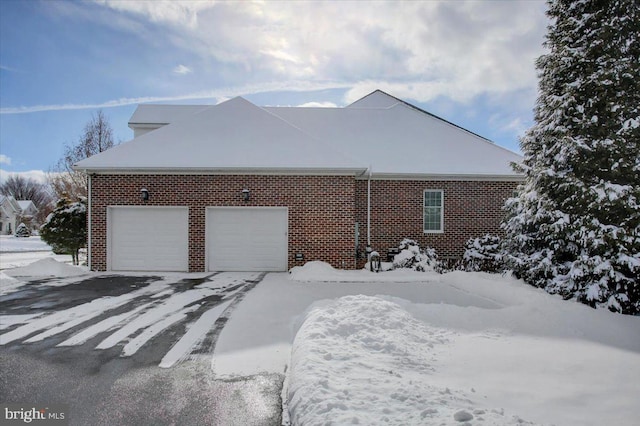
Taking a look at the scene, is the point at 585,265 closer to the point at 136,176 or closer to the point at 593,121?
the point at 593,121

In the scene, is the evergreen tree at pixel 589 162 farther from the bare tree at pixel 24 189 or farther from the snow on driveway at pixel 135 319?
the bare tree at pixel 24 189

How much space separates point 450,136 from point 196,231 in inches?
437

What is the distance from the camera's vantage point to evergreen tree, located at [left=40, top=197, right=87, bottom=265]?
14250mm

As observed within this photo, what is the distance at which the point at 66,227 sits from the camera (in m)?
14.4

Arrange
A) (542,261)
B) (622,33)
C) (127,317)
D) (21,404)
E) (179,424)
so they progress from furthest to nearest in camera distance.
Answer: (542,261) < (622,33) < (127,317) < (21,404) < (179,424)

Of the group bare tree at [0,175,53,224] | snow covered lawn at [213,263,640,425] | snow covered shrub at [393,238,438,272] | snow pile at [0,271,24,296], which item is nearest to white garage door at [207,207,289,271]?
snow covered shrub at [393,238,438,272]

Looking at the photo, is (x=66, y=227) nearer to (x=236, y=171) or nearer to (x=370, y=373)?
(x=236, y=171)

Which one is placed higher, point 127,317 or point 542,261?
point 542,261

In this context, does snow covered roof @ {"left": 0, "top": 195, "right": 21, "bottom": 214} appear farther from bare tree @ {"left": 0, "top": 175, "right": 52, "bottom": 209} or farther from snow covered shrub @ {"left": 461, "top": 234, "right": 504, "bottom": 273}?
snow covered shrub @ {"left": 461, "top": 234, "right": 504, "bottom": 273}


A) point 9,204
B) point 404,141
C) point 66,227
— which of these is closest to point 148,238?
point 66,227

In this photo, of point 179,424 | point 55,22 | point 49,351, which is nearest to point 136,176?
point 55,22

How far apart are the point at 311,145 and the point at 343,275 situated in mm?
4601

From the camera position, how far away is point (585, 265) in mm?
6453

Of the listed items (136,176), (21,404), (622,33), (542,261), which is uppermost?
(622,33)
